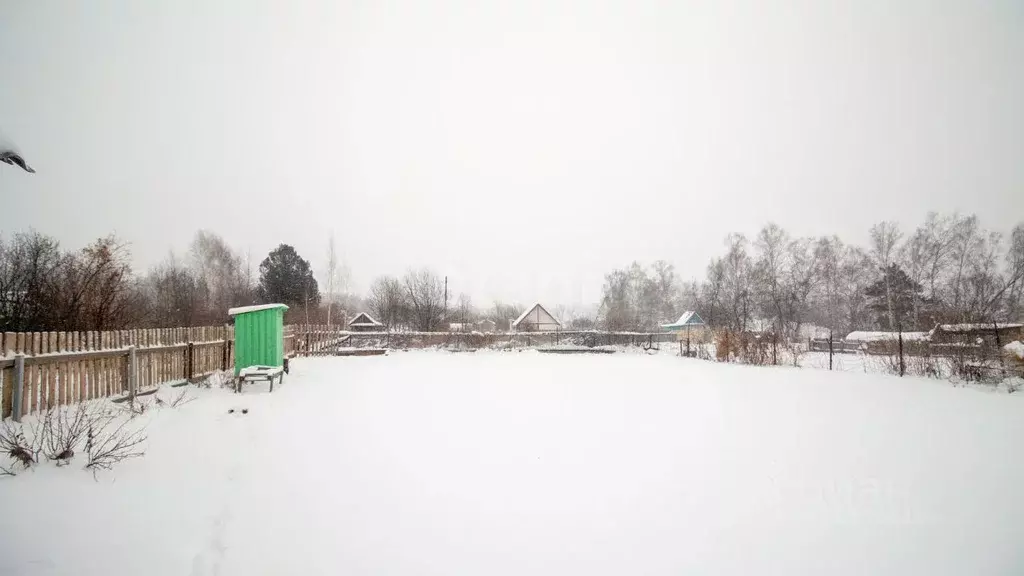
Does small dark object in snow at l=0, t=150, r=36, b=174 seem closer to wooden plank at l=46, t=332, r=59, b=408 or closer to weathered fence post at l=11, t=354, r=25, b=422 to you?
weathered fence post at l=11, t=354, r=25, b=422

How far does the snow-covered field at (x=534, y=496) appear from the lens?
119 inches

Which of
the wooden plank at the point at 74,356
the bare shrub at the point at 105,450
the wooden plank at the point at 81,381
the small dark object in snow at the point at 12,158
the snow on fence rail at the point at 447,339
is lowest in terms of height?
the snow on fence rail at the point at 447,339

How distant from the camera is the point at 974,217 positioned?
84.0ft

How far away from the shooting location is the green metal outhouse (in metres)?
10.5

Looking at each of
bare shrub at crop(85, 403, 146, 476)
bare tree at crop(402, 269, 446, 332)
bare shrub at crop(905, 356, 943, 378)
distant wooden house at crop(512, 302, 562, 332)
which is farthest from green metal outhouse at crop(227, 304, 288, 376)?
distant wooden house at crop(512, 302, 562, 332)

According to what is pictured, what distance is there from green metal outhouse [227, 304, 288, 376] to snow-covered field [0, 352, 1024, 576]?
2.61 m

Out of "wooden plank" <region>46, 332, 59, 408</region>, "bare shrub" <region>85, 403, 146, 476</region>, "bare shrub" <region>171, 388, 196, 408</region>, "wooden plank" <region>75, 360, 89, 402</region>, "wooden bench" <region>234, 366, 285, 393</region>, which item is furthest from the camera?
"wooden bench" <region>234, 366, 285, 393</region>

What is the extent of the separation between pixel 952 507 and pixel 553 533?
3.83m

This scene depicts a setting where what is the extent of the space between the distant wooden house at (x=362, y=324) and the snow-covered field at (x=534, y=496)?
28.6 m

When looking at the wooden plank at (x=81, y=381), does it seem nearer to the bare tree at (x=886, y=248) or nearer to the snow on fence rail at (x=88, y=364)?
the snow on fence rail at (x=88, y=364)

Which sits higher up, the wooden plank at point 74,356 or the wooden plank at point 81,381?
the wooden plank at point 74,356

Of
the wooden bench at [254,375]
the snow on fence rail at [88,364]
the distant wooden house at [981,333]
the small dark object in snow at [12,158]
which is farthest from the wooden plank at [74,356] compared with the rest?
the distant wooden house at [981,333]

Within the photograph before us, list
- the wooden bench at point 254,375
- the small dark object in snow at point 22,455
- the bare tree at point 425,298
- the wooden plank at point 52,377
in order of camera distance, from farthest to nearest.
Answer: the bare tree at point 425,298 < the wooden bench at point 254,375 < the wooden plank at point 52,377 < the small dark object in snow at point 22,455

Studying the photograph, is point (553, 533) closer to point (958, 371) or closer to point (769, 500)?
point (769, 500)
